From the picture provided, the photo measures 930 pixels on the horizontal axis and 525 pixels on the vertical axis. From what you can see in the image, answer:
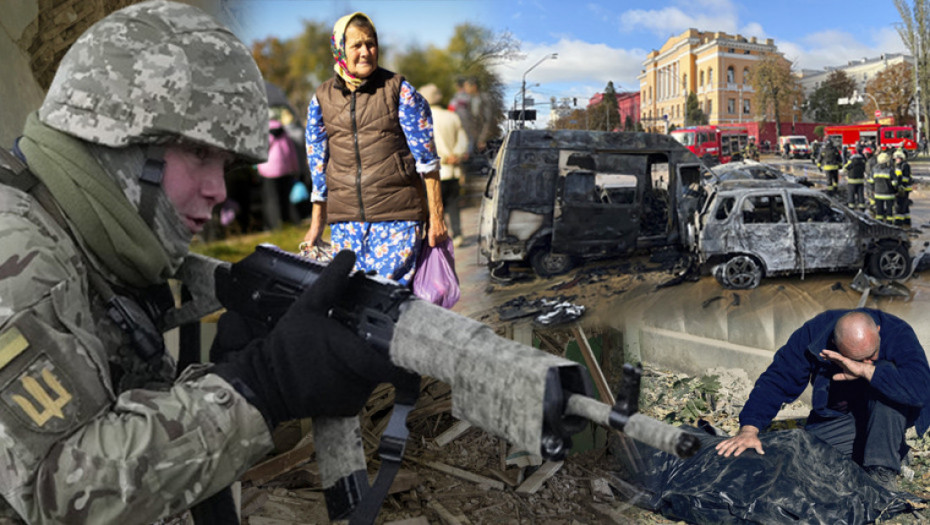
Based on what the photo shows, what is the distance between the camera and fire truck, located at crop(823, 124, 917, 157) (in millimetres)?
2855

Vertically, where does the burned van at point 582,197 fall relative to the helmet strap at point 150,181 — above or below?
below

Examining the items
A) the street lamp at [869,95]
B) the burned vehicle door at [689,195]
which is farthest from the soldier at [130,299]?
the street lamp at [869,95]

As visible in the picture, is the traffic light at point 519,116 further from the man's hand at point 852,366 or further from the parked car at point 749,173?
the man's hand at point 852,366

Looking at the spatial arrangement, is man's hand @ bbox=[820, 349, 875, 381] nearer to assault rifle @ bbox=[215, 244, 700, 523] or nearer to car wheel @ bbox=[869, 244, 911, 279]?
car wheel @ bbox=[869, 244, 911, 279]

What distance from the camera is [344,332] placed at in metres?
1.28

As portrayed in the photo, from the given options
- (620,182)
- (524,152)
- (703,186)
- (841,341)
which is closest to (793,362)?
(841,341)

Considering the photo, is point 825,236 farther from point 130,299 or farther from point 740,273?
point 130,299

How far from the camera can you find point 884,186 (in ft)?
9.25

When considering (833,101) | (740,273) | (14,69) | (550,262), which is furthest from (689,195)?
(14,69)

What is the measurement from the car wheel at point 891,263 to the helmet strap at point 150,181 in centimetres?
246

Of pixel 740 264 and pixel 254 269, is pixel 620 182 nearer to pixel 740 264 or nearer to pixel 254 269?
pixel 740 264

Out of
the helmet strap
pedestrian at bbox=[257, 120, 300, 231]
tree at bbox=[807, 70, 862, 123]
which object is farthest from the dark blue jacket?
the helmet strap

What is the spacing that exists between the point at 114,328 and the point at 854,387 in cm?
253

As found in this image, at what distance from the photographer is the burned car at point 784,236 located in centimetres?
271
